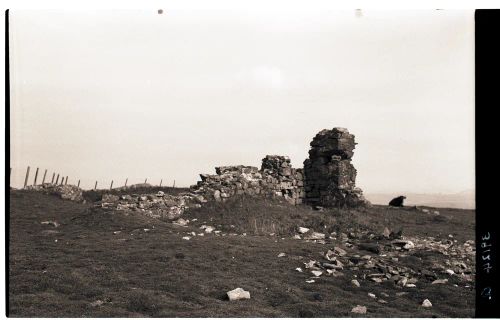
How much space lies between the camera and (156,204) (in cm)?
1634

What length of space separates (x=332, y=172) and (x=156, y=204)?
8.50 meters

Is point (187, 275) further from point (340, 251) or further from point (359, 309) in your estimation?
point (340, 251)

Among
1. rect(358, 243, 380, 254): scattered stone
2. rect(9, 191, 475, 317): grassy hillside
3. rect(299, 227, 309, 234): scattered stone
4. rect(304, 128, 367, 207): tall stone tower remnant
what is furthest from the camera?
rect(304, 128, 367, 207): tall stone tower remnant

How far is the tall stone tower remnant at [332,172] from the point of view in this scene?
65.0 ft

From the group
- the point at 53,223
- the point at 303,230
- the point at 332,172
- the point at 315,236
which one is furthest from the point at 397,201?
the point at 53,223

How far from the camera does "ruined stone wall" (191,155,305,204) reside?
59.2ft

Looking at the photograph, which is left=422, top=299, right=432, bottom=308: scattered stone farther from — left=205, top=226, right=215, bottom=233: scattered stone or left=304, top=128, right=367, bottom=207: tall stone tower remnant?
left=304, top=128, right=367, bottom=207: tall stone tower remnant

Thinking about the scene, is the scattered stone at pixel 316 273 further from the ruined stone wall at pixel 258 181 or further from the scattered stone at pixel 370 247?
the ruined stone wall at pixel 258 181

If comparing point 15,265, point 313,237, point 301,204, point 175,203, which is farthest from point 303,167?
point 15,265

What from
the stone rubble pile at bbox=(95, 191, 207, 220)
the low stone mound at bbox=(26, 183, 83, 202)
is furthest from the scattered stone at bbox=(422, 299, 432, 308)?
the low stone mound at bbox=(26, 183, 83, 202)

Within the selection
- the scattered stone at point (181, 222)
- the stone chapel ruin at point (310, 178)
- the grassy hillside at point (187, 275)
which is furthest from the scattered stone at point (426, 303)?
the stone chapel ruin at point (310, 178)

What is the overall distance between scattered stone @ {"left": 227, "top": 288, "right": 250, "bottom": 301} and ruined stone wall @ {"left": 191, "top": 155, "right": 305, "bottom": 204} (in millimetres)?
10187

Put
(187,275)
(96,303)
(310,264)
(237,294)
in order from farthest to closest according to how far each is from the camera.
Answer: (310,264), (187,275), (237,294), (96,303)
